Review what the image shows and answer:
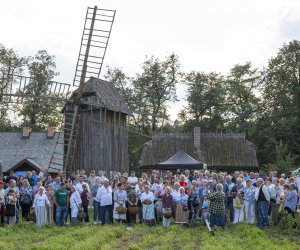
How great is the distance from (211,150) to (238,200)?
85.7 ft

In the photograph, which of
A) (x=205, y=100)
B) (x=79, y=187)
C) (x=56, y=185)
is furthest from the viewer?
(x=205, y=100)

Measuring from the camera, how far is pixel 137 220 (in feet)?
76.7

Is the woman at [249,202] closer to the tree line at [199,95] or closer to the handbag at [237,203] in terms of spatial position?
the handbag at [237,203]

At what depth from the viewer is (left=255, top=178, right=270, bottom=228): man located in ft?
68.8

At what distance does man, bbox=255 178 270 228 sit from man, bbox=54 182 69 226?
255 inches

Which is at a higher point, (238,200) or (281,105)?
(281,105)

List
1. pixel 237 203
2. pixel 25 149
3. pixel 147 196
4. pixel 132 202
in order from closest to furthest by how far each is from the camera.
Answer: pixel 237 203
pixel 147 196
pixel 132 202
pixel 25 149

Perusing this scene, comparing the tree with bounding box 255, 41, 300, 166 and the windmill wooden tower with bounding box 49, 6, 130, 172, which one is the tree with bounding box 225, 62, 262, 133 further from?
the windmill wooden tower with bounding box 49, 6, 130, 172

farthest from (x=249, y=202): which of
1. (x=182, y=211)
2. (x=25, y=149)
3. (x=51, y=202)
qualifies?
(x=25, y=149)

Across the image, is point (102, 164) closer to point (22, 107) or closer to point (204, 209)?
point (204, 209)

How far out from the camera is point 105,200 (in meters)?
22.2

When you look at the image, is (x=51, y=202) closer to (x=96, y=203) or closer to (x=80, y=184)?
(x=80, y=184)

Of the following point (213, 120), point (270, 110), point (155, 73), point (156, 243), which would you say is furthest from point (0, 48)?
point (156, 243)

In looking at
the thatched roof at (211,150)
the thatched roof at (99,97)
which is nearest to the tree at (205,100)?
the thatched roof at (211,150)
